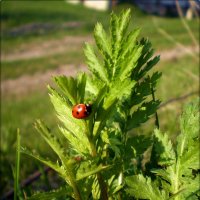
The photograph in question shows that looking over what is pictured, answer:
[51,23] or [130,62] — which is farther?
[51,23]

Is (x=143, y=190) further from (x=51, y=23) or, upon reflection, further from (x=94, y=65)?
(x=51, y=23)

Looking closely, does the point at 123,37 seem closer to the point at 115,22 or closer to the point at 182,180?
the point at 115,22

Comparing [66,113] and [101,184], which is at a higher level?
[66,113]

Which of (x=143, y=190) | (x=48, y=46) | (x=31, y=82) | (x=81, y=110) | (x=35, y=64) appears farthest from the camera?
(x=48, y=46)

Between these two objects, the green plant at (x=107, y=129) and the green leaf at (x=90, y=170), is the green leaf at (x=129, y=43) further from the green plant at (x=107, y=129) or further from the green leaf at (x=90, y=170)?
the green leaf at (x=90, y=170)

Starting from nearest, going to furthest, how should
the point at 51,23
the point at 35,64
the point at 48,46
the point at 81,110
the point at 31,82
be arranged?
the point at 81,110 < the point at 31,82 < the point at 35,64 < the point at 48,46 < the point at 51,23

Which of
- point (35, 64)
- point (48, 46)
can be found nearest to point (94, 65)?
point (35, 64)

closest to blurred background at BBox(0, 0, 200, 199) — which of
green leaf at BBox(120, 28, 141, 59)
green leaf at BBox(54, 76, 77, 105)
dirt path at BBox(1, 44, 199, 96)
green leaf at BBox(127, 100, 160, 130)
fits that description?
dirt path at BBox(1, 44, 199, 96)
